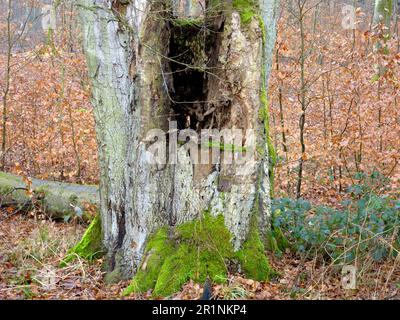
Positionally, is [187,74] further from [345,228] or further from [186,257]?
[345,228]

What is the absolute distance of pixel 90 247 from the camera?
→ 662 cm

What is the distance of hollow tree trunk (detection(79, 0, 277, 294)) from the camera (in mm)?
5590

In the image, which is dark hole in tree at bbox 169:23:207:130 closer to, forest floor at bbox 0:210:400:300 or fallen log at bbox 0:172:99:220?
forest floor at bbox 0:210:400:300

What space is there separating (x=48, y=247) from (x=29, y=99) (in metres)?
7.07

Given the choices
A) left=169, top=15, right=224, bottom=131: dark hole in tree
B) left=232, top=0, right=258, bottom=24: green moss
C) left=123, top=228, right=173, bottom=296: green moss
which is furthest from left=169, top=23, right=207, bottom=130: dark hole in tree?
left=123, top=228, right=173, bottom=296: green moss

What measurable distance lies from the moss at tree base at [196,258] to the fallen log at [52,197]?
3320mm

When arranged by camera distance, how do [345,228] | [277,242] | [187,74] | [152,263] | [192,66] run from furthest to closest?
[277,242]
[187,74]
[192,66]
[345,228]
[152,263]

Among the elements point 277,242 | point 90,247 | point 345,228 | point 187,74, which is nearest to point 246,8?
point 187,74

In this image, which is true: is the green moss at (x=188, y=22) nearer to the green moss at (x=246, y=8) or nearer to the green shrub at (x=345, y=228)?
the green moss at (x=246, y=8)

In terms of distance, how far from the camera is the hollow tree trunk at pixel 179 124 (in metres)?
5.59

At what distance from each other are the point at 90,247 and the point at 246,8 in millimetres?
3716

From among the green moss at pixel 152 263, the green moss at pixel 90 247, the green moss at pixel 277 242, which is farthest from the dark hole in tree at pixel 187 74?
the green moss at pixel 90 247
